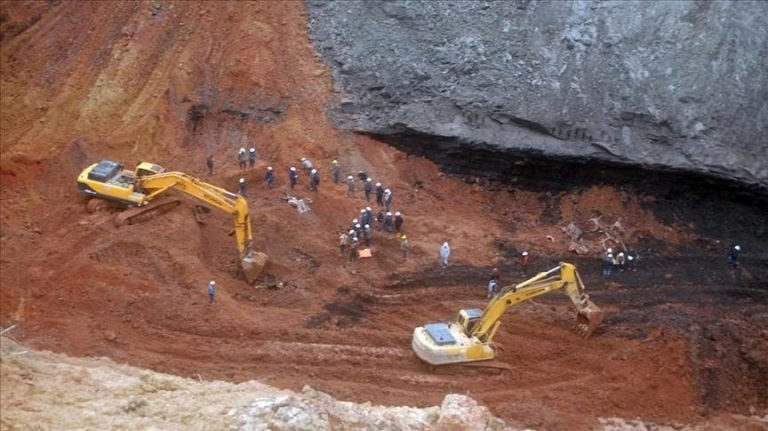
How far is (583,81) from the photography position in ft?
87.0

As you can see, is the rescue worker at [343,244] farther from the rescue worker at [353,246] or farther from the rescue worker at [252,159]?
the rescue worker at [252,159]

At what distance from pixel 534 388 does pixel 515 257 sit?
4801mm

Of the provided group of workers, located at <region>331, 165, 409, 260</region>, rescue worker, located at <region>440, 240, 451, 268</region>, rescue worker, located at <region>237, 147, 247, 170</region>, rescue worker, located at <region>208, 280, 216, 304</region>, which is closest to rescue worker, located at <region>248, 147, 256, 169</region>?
rescue worker, located at <region>237, 147, 247, 170</region>

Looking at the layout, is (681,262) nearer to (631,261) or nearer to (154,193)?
(631,261)

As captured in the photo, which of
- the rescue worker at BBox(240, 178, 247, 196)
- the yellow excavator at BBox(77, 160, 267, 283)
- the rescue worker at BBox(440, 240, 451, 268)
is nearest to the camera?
the yellow excavator at BBox(77, 160, 267, 283)

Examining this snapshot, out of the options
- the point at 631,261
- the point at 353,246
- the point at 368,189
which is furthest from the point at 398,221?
the point at 631,261

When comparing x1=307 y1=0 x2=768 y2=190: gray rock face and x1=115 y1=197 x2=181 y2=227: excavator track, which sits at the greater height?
x1=307 y1=0 x2=768 y2=190: gray rock face

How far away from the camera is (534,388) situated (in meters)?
20.3

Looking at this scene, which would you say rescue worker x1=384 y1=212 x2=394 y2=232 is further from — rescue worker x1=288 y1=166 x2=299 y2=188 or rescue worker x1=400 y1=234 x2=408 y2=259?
rescue worker x1=288 y1=166 x2=299 y2=188

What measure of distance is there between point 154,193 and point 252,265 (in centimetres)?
318

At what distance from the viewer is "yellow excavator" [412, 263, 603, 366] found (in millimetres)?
20062

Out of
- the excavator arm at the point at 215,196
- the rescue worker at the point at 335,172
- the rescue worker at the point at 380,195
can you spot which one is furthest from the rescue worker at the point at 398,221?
the excavator arm at the point at 215,196

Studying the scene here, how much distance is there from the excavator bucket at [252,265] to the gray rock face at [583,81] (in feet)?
20.0

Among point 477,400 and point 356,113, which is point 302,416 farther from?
point 356,113
